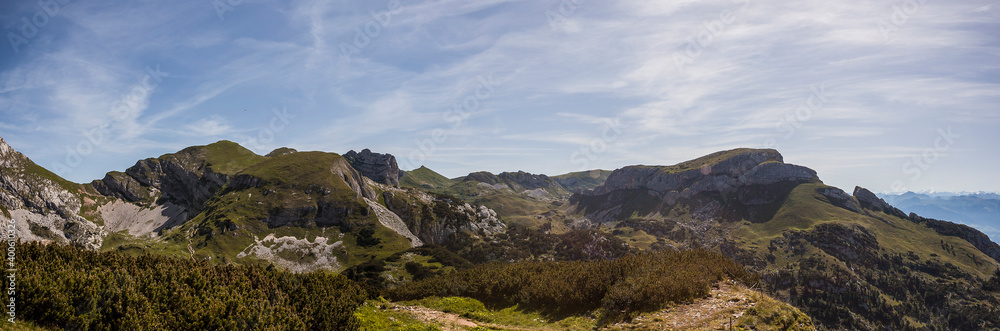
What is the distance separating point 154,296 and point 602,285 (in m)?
25.3

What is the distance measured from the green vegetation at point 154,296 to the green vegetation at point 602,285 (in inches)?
620

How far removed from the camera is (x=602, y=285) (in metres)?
28.2

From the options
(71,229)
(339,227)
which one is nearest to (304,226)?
(339,227)

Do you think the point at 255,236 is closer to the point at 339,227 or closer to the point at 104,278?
the point at 339,227

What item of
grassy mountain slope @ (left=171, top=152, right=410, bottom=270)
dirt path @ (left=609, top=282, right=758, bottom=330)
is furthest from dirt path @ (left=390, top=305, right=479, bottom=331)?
grassy mountain slope @ (left=171, top=152, right=410, bottom=270)

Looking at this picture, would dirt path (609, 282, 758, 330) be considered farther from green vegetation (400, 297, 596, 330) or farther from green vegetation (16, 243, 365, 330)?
green vegetation (16, 243, 365, 330)

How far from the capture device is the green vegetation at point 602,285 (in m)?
24.9

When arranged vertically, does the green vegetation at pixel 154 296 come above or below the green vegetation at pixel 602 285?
above

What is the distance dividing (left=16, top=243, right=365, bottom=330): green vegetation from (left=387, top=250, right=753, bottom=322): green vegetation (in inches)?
620

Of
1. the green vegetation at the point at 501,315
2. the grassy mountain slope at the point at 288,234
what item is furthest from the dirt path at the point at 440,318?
the grassy mountain slope at the point at 288,234

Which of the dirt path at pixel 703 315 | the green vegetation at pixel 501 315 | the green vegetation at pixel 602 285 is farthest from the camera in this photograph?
the green vegetation at pixel 501 315

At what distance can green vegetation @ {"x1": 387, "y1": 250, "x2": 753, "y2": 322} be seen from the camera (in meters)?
24.9

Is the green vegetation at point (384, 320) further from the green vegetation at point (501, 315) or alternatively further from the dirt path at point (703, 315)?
the dirt path at point (703, 315)

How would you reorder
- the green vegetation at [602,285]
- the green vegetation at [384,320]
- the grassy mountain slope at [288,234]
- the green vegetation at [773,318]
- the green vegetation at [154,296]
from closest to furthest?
the green vegetation at [154,296], the green vegetation at [773,318], the green vegetation at [384,320], the green vegetation at [602,285], the grassy mountain slope at [288,234]
